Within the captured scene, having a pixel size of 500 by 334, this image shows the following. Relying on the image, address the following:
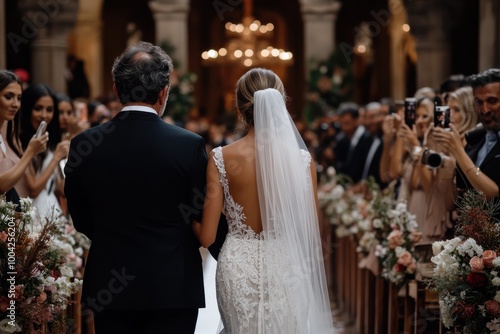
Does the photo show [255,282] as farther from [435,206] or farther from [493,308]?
[435,206]

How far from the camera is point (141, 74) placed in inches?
172

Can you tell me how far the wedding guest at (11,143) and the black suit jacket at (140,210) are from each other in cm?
117

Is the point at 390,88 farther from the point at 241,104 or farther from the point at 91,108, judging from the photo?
the point at 241,104

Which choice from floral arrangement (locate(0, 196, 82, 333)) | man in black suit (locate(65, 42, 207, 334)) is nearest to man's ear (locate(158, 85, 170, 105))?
man in black suit (locate(65, 42, 207, 334))

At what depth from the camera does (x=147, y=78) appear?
14.4 ft

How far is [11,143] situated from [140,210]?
2105 millimetres

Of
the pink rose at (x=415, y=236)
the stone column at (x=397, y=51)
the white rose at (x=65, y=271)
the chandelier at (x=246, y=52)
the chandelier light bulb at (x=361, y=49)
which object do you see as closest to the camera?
the white rose at (x=65, y=271)

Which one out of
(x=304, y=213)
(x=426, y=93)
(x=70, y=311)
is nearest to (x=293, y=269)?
(x=304, y=213)

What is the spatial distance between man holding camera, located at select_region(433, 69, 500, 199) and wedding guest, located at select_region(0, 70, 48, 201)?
2285 mm

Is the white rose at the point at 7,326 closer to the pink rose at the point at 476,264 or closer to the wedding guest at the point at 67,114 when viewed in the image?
the pink rose at the point at 476,264

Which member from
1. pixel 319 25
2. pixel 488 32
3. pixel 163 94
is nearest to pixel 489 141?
pixel 163 94

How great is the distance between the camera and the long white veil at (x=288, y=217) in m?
4.82

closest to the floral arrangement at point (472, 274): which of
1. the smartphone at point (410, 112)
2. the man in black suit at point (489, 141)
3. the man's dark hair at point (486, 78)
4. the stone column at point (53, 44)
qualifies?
the man in black suit at point (489, 141)

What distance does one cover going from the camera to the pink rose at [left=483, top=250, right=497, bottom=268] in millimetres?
4828
